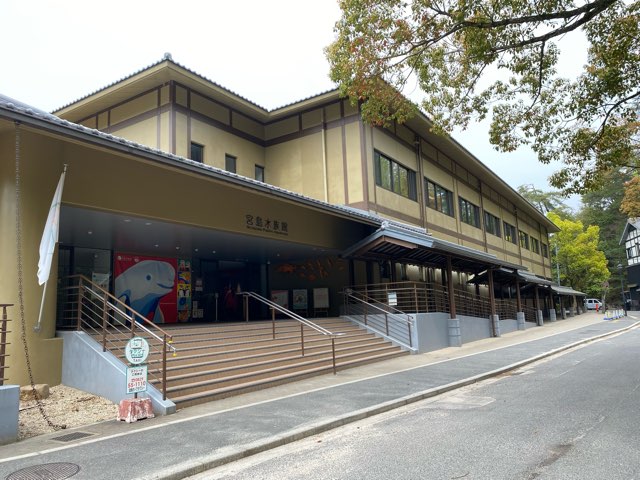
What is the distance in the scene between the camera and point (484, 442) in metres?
5.90

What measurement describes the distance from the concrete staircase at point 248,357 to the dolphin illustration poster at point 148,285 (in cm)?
328

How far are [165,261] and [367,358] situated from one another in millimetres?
7857

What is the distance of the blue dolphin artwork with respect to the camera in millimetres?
15148

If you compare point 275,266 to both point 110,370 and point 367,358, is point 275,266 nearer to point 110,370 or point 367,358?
point 367,358

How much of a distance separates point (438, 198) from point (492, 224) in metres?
11.3

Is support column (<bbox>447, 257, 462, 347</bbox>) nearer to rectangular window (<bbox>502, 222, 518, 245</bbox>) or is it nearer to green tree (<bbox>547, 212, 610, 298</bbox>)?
rectangular window (<bbox>502, 222, 518, 245</bbox>)

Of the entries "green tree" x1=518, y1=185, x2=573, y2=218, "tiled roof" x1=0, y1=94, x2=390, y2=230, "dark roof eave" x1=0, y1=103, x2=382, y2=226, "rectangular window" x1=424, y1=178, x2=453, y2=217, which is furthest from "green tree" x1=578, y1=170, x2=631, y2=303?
"dark roof eave" x1=0, y1=103, x2=382, y2=226

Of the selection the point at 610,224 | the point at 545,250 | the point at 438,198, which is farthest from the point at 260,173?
the point at 610,224

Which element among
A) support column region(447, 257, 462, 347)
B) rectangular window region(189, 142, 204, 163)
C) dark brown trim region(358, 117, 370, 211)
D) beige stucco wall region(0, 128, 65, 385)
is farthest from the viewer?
dark brown trim region(358, 117, 370, 211)

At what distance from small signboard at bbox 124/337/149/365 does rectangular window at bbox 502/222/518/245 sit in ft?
119

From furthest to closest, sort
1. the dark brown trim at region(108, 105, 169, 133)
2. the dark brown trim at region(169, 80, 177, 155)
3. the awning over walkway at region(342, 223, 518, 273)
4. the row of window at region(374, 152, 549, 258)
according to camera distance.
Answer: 1. the row of window at region(374, 152, 549, 258)
2. the dark brown trim at region(108, 105, 169, 133)
3. the dark brown trim at region(169, 80, 177, 155)
4. the awning over walkway at region(342, 223, 518, 273)

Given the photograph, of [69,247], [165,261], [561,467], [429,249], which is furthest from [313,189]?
[561,467]

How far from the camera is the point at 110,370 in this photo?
866 cm

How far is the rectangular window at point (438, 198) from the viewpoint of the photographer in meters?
26.0
